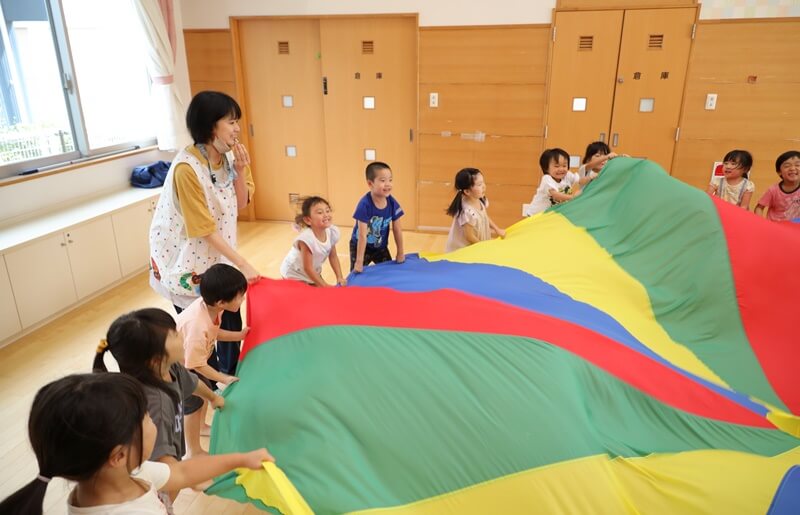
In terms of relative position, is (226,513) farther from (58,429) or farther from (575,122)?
(575,122)

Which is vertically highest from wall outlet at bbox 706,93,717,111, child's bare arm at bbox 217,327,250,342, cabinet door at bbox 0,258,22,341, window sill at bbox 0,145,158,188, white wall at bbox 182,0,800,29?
white wall at bbox 182,0,800,29

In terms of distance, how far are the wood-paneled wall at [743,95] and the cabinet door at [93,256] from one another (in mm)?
4977

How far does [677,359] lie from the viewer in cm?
213

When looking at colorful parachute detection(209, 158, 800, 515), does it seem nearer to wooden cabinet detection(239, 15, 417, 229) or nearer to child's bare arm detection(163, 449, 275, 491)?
child's bare arm detection(163, 449, 275, 491)

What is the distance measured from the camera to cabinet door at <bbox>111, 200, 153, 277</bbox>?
14.4 ft

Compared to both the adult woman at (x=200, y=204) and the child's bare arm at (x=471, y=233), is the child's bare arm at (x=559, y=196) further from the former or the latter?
the adult woman at (x=200, y=204)

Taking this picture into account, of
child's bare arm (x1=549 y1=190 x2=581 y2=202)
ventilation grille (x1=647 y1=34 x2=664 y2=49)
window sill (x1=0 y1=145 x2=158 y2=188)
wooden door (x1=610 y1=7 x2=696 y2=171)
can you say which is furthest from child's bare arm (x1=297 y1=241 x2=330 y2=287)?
ventilation grille (x1=647 y1=34 x2=664 y2=49)

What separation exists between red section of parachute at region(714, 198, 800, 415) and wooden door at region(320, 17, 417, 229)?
3498 millimetres

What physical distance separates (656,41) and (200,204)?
436 centimetres

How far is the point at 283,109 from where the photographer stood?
5.80m

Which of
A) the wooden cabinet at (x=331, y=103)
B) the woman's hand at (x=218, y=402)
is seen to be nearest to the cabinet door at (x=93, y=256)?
the wooden cabinet at (x=331, y=103)

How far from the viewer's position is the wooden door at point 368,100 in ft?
17.5

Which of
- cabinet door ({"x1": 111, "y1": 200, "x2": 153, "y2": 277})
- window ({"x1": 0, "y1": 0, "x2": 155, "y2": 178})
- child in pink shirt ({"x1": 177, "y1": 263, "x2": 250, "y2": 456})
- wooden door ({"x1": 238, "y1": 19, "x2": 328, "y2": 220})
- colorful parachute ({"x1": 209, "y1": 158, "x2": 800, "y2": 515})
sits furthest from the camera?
wooden door ({"x1": 238, "y1": 19, "x2": 328, "y2": 220})

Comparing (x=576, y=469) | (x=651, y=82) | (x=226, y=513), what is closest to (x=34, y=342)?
(x=226, y=513)
